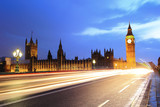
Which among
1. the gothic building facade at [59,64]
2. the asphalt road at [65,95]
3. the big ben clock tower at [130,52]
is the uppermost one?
the big ben clock tower at [130,52]

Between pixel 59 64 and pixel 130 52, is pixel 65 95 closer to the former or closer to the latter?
pixel 59 64

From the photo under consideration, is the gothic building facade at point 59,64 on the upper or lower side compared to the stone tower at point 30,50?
lower

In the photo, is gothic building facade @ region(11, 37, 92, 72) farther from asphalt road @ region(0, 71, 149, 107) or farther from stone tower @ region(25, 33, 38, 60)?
asphalt road @ region(0, 71, 149, 107)

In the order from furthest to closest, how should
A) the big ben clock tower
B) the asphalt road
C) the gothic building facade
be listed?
the big ben clock tower, the gothic building facade, the asphalt road

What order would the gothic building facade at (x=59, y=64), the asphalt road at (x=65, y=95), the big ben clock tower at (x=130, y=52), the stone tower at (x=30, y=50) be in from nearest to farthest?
the asphalt road at (x=65, y=95) → the gothic building facade at (x=59, y=64) → the stone tower at (x=30, y=50) → the big ben clock tower at (x=130, y=52)

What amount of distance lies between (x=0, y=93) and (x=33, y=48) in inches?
4551

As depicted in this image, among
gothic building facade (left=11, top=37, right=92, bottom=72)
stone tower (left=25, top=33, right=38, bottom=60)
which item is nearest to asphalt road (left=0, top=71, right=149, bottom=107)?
gothic building facade (left=11, top=37, right=92, bottom=72)

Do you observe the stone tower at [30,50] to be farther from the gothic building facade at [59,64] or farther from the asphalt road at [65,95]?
the asphalt road at [65,95]

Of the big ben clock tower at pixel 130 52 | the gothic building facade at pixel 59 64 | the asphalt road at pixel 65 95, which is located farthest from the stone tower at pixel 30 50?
the asphalt road at pixel 65 95

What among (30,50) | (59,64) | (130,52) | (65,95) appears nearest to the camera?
(65,95)

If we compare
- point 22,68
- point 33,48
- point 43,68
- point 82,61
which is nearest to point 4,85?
point 82,61

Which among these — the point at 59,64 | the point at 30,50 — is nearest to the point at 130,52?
the point at 59,64

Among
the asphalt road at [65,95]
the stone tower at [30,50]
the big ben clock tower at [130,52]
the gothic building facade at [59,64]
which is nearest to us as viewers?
the asphalt road at [65,95]

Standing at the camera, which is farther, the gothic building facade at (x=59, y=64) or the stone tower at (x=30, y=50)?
the stone tower at (x=30, y=50)
